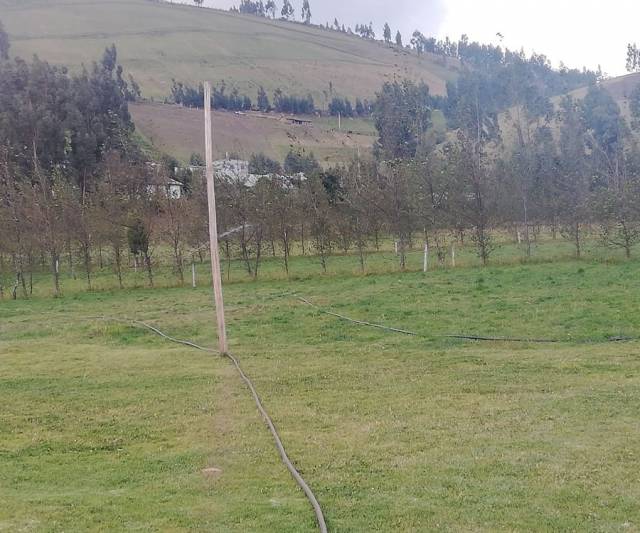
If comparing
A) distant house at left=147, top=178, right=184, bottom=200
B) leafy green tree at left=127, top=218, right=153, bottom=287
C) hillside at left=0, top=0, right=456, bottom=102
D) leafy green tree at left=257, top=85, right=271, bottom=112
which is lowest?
leafy green tree at left=127, top=218, right=153, bottom=287

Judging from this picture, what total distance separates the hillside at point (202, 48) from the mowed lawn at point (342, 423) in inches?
4785

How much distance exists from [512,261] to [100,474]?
2606 centimetres

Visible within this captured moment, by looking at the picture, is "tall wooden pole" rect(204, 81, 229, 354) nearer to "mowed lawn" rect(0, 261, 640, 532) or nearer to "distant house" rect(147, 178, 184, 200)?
"mowed lawn" rect(0, 261, 640, 532)

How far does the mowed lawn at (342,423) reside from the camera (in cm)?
572

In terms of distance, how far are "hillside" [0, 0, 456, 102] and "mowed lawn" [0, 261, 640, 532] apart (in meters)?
122

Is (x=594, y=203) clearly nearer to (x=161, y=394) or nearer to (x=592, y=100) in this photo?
(x=161, y=394)

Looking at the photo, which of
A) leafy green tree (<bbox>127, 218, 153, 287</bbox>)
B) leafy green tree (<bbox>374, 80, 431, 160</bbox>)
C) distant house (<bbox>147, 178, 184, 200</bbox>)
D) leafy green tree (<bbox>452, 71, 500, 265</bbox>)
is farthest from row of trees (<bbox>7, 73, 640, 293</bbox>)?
leafy green tree (<bbox>374, 80, 431, 160</bbox>)

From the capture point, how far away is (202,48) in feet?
516

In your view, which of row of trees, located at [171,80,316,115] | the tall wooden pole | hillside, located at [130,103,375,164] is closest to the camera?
the tall wooden pole

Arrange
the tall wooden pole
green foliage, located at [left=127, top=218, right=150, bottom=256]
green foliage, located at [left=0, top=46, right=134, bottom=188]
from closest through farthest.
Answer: the tall wooden pole, green foliage, located at [left=127, top=218, right=150, bottom=256], green foliage, located at [left=0, top=46, right=134, bottom=188]

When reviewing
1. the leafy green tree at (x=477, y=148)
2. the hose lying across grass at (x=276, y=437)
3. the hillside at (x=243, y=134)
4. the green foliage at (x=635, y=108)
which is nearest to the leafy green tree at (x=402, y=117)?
the hillside at (x=243, y=134)

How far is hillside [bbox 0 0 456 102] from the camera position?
141 meters

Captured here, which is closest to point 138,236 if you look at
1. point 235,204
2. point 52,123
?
point 235,204

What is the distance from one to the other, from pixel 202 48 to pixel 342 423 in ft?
529
